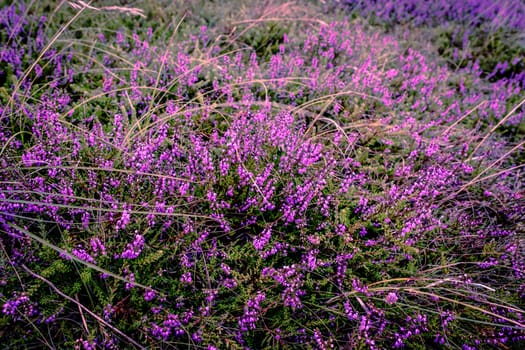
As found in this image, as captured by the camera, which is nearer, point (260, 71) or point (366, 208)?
point (366, 208)

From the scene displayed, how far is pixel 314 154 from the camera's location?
2.37 metres

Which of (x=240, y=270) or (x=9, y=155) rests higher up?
(x=9, y=155)

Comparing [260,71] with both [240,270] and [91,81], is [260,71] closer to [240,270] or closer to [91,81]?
[91,81]

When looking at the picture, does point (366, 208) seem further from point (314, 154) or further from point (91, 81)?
point (91, 81)

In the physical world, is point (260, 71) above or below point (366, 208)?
above

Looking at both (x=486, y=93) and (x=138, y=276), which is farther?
(x=486, y=93)

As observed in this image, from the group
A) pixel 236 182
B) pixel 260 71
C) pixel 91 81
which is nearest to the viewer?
pixel 236 182

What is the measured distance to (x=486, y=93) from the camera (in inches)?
168

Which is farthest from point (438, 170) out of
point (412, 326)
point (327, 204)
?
point (412, 326)

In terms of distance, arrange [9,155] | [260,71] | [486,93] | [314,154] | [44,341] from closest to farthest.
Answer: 1. [44,341]
2. [9,155]
3. [314,154]
4. [260,71]
5. [486,93]

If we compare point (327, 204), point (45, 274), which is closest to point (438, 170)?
point (327, 204)

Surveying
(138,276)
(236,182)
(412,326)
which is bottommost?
(412,326)

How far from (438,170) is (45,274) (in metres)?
2.21

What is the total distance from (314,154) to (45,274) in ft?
4.98
